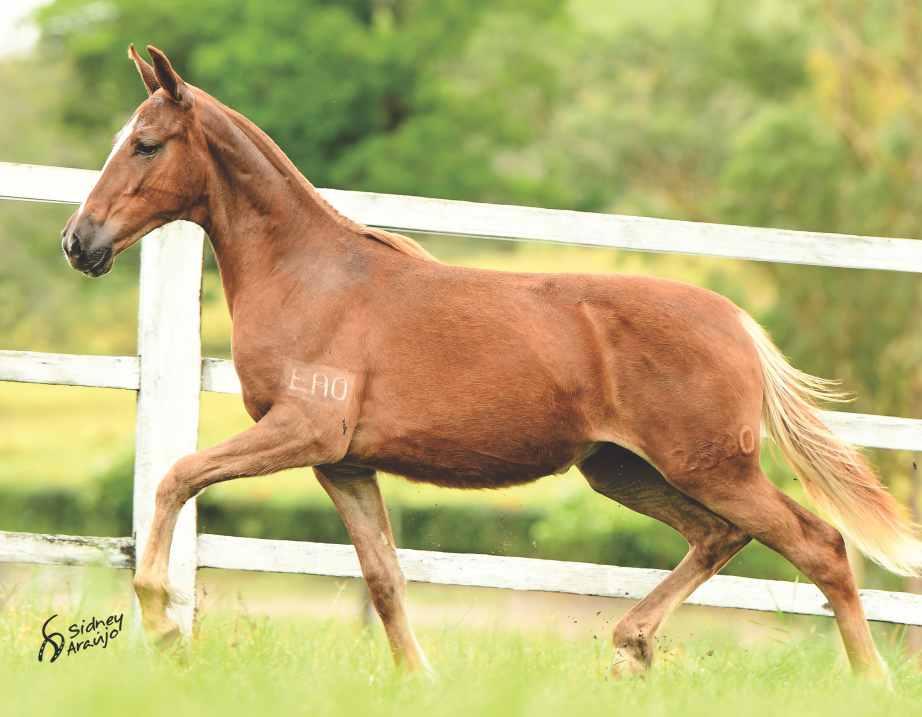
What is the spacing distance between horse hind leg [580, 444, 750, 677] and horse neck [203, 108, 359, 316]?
1227mm

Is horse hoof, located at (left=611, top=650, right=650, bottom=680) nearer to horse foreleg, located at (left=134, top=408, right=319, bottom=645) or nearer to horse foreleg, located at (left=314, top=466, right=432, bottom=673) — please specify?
horse foreleg, located at (left=314, top=466, right=432, bottom=673)

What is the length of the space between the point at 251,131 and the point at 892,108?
45.5 ft

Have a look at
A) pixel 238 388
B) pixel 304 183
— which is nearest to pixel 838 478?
pixel 304 183

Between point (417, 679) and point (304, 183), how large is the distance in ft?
5.59

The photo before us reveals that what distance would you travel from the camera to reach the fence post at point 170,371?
5.05 m

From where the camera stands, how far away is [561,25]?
25.4 m

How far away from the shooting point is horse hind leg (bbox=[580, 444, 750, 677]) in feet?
14.7

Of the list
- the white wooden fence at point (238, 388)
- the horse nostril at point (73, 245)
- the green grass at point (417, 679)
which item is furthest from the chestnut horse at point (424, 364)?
the white wooden fence at point (238, 388)

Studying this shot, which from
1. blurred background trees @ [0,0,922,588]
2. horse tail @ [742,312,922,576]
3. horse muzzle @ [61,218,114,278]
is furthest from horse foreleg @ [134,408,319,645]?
blurred background trees @ [0,0,922,588]

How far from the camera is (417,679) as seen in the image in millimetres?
3943

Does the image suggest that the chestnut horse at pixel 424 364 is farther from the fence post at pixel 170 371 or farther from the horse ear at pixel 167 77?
the fence post at pixel 170 371

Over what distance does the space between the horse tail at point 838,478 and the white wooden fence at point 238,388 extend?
20.1 inches

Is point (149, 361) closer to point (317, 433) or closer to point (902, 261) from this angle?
point (317, 433)

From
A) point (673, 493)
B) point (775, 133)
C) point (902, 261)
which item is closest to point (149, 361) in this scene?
point (673, 493)
